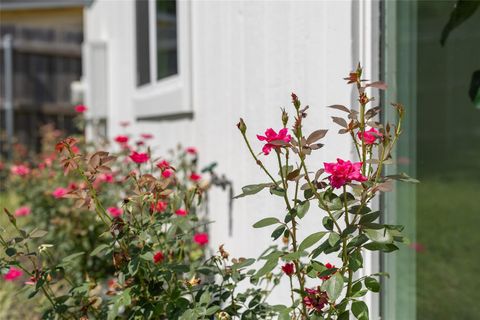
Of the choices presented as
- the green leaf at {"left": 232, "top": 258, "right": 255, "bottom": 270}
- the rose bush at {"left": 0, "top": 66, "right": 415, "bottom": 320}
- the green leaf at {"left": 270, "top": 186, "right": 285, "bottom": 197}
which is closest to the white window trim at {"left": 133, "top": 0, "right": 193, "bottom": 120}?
the rose bush at {"left": 0, "top": 66, "right": 415, "bottom": 320}

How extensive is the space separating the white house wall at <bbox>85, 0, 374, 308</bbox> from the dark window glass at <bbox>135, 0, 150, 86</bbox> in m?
0.80

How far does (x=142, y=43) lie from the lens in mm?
4707

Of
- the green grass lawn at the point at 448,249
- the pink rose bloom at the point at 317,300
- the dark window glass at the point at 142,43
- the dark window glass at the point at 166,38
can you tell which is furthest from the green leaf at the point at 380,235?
the dark window glass at the point at 142,43

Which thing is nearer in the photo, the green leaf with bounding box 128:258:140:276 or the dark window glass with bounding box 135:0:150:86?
the green leaf with bounding box 128:258:140:276

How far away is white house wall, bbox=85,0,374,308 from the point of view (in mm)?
1940

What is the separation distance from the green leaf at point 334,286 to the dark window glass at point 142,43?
345 cm

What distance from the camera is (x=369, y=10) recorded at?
1858 mm

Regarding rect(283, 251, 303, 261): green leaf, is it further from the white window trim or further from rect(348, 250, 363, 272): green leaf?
the white window trim

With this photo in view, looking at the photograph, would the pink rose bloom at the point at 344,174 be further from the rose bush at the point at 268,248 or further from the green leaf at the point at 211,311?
the green leaf at the point at 211,311

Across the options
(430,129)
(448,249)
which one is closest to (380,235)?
(430,129)

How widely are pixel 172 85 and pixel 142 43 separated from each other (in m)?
Result: 1.18

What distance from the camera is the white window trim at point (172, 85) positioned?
3.38 meters

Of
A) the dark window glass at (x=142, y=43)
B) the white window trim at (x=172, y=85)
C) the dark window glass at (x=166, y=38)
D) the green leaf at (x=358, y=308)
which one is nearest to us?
the green leaf at (x=358, y=308)

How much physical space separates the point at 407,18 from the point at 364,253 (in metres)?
0.77
